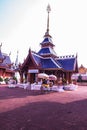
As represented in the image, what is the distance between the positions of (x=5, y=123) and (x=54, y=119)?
83.6 inches

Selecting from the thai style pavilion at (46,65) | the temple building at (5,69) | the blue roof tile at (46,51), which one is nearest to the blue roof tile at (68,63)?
the thai style pavilion at (46,65)

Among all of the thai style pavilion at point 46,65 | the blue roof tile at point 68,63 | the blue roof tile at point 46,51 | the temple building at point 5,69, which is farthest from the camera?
the temple building at point 5,69

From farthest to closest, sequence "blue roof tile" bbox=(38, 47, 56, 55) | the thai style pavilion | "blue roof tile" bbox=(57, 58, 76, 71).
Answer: "blue roof tile" bbox=(38, 47, 56, 55), "blue roof tile" bbox=(57, 58, 76, 71), the thai style pavilion

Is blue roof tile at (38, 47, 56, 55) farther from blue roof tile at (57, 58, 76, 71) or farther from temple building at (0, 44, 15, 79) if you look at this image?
temple building at (0, 44, 15, 79)

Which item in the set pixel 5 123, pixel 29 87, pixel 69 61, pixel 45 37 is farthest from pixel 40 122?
pixel 45 37

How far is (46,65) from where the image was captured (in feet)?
74.9

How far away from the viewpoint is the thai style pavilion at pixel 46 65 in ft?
71.3

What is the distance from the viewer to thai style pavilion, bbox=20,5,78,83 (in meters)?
21.7

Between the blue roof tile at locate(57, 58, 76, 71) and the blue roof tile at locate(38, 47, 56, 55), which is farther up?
the blue roof tile at locate(38, 47, 56, 55)

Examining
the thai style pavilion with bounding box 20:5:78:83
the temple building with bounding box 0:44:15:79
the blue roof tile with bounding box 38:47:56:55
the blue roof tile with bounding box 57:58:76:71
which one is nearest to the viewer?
the thai style pavilion with bounding box 20:5:78:83

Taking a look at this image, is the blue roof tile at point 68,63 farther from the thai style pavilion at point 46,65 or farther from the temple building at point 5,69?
the temple building at point 5,69

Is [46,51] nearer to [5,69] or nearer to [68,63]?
[68,63]

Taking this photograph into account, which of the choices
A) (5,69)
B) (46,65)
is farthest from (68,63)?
(5,69)

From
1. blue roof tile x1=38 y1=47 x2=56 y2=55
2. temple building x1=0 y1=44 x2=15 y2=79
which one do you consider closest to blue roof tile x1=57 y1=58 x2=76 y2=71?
blue roof tile x1=38 y1=47 x2=56 y2=55
